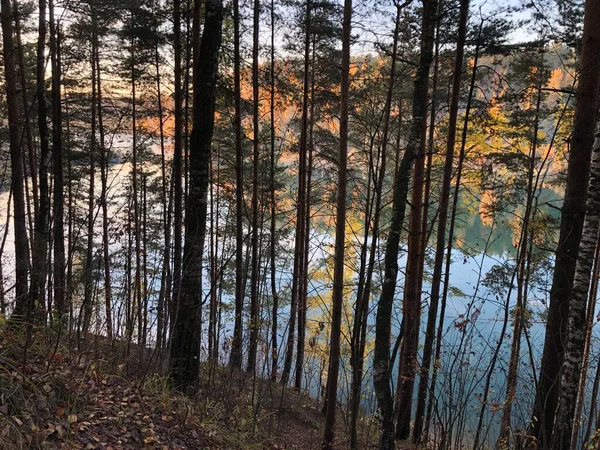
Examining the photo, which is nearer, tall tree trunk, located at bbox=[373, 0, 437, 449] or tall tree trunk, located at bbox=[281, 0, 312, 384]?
tall tree trunk, located at bbox=[373, 0, 437, 449]

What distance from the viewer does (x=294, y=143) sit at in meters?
11.2

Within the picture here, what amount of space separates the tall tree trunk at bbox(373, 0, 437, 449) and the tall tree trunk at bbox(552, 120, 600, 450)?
6.67 ft

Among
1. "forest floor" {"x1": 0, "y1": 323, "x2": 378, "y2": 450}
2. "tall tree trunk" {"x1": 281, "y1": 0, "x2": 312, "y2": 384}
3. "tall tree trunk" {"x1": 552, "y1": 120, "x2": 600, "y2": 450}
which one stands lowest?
"forest floor" {"x1": 0, "y1": 323, "x2": 378, "y2": 450}

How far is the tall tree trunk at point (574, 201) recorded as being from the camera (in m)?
4.05

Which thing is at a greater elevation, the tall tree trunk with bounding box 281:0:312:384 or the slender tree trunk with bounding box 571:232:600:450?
the tall tree trunk with bounding box 281:0:312:384

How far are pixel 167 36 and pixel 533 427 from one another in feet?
30.5

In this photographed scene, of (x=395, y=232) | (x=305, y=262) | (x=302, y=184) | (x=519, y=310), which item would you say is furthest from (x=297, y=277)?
(x=519, y=310)

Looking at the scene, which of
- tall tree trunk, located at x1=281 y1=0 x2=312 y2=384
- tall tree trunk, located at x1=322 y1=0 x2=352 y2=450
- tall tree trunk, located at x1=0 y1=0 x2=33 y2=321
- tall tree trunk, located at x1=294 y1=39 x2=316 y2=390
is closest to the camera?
tall tree trunk, located at x1=322 y1=0 x2=352 y2=450

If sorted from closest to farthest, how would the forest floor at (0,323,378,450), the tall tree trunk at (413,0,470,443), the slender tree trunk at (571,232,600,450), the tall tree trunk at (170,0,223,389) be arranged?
the forest floor at (0,323,378,450) < the slender tree trunk at (571,232,600,450) < the tall tree trunk at (170,0,223,389) < the tall tree trunk at (413,0,470,443)

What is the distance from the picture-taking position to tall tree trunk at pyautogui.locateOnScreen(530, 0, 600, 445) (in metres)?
4.05

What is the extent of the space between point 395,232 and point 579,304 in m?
2.25

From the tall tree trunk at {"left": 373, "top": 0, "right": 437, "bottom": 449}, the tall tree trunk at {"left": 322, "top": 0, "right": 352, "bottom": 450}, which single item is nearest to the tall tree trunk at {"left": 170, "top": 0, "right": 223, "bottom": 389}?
the tall tree trunk at {"left": 322, "top": 0, "right": 352, "bottom": 450}

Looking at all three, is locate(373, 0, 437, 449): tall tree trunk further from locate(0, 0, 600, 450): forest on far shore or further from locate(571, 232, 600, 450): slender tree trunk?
locate(571, 232, 600, 450): slender tree trunk

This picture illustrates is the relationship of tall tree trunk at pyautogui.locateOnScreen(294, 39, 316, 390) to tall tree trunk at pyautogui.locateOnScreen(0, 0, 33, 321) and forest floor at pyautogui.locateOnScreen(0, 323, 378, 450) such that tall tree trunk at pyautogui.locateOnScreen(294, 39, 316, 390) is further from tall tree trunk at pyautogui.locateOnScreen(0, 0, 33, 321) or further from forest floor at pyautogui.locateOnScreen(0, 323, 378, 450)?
tall tree trunk at pyautogui.locateOnScreen(0, 0, 33, 321)
